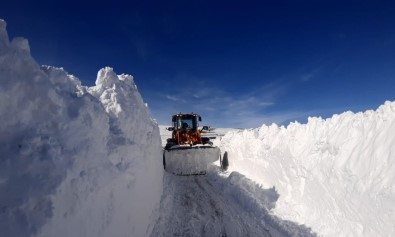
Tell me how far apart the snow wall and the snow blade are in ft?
30.2

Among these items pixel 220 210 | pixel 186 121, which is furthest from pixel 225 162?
pixel 220 210

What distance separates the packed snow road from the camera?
25.5 ft

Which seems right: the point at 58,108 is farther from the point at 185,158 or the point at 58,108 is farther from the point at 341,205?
the point at 185,158

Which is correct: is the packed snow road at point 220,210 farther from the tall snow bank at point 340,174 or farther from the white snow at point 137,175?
the tall snow bank at point 340,174

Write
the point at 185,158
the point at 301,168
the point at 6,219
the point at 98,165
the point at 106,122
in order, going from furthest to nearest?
the point at 185,158, the point at 301,168, the point at 106,122, the point at 98,165, the point at 6,219

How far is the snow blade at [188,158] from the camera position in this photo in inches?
632

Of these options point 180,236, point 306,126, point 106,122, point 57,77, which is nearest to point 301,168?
point 306,126

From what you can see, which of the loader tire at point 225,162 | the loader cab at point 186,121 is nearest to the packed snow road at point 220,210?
the loader tire at point 225,162

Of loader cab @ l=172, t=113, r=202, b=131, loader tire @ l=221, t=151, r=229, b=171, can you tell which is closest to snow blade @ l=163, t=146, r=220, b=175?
loader tire @ l=221, t=151, r=229, b=171

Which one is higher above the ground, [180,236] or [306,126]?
[306,126]

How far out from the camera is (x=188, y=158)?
648 inches

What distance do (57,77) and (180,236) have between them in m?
4.34

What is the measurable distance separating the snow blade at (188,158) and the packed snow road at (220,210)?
114 inches

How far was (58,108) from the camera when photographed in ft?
15.4
